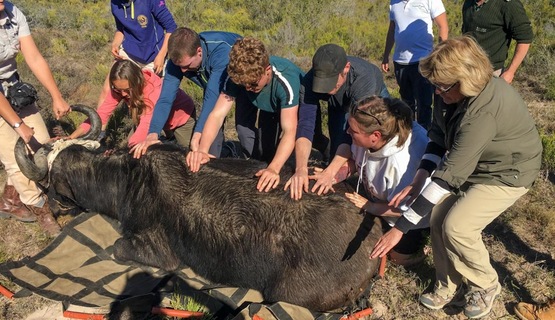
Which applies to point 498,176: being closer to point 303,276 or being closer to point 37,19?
point 303,276

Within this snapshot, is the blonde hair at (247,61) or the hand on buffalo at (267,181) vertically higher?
the blonde hair at (247,61)

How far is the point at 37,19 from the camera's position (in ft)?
46.0

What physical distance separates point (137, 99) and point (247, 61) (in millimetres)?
1916

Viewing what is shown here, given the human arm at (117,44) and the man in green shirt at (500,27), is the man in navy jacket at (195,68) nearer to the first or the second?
the human arm at (117,44)

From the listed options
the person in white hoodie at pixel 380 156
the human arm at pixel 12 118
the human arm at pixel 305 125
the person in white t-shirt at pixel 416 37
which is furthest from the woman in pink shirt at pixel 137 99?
the person in white t-shirt at pixel 416 37

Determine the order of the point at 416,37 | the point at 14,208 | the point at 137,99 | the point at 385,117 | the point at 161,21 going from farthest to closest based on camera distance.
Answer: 1. the point at 161,21
2. the point at 416,37
3. the point at 14,208
4. the point at 137,99
5. the point at 385,117

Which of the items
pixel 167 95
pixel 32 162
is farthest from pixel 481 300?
pixel 32 162

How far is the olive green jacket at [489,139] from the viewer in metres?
2.97

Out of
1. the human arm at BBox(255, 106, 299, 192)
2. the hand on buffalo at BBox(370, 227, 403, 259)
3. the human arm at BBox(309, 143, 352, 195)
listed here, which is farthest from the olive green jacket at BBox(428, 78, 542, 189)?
the human arm at BBox(255, 106, 299, 192)

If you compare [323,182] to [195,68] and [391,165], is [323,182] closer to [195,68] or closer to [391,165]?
[391,165]

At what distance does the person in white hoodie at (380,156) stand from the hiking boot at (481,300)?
28.2 inches

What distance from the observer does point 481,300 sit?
12.4ft

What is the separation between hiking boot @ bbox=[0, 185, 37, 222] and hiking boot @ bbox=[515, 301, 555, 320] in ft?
17.8

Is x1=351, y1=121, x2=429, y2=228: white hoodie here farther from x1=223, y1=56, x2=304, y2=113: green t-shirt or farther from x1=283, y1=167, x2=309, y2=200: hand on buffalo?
x1=223, y1=56, x2=304, y2=113: green t-shirt
